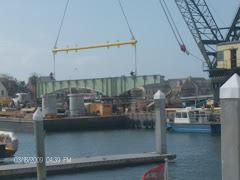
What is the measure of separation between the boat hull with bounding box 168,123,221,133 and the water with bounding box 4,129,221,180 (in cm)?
88

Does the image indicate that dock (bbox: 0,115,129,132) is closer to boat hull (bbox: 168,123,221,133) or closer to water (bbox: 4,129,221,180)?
water (bbox: 4,129,221,180)

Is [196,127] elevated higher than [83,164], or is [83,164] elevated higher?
[196,127]

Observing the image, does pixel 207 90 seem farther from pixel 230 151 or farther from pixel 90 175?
pixel 230 151

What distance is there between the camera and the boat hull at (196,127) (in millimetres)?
44344

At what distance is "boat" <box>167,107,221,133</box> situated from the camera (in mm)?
44619

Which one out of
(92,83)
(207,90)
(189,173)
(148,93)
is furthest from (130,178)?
(207,90)

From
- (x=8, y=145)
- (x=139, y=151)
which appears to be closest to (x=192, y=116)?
(x=139, y=151)

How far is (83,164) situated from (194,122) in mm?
25685

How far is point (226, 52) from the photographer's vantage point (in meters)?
54.6

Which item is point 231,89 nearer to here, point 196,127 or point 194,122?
point 196,127

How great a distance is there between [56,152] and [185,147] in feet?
35.0

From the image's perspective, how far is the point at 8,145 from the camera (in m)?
28.5

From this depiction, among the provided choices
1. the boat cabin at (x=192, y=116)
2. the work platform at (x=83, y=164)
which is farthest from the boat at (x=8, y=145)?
the boat cabin at (x=192, y=116)

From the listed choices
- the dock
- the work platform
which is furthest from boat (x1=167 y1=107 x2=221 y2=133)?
the work platform
